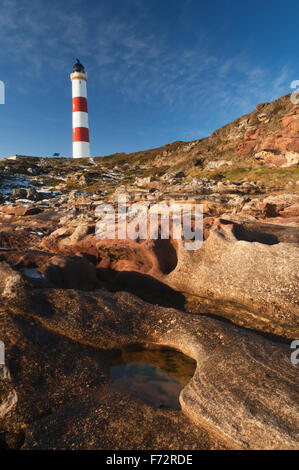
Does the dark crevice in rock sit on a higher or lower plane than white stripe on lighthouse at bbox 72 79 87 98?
lower

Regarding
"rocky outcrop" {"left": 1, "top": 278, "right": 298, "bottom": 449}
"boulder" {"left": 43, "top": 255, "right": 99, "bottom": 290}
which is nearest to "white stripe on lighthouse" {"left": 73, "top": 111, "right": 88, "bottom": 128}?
"boulder" {"left": 43, "top": 255, "right": 99, "bottom": 290}

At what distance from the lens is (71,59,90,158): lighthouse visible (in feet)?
252

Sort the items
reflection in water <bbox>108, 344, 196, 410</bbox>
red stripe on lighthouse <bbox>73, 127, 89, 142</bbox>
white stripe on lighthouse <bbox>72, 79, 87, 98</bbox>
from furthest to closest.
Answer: white stripe on lighthouse <bbox>72, 79, 87, 98</bbox>
red stripe on lighthouse <bbox>73, 127, 89, 142</bbox>
reflection in water <bbox>108, 344, 196, 410</bbox>

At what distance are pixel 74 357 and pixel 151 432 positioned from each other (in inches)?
75.5

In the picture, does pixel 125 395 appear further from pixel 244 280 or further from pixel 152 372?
pixel 244 280

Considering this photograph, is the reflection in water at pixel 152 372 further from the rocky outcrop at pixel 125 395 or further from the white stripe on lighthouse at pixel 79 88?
the white stripe on lighthouse at pixel 79 88

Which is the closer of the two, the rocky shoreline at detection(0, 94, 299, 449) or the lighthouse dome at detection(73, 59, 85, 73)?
the rocky shoreline at detection(0, 94, 299, 449)

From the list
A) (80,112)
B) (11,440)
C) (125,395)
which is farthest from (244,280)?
(80,112)

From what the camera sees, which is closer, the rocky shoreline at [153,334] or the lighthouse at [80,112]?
the rocky shoreline at [153,334]

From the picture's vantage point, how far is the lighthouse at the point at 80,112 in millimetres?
76938

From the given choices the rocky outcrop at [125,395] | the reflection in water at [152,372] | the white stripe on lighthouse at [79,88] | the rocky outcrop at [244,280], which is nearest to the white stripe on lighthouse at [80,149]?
the white stripe on lighthouse at [79,88]

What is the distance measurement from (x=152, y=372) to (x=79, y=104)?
84626 millimetres

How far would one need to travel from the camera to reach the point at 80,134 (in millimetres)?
77812

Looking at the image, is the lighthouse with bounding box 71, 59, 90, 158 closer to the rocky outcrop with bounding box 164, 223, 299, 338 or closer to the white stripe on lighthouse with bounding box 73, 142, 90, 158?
the white stripe on lighthouse with bounding box 73, 142, 90, 158
